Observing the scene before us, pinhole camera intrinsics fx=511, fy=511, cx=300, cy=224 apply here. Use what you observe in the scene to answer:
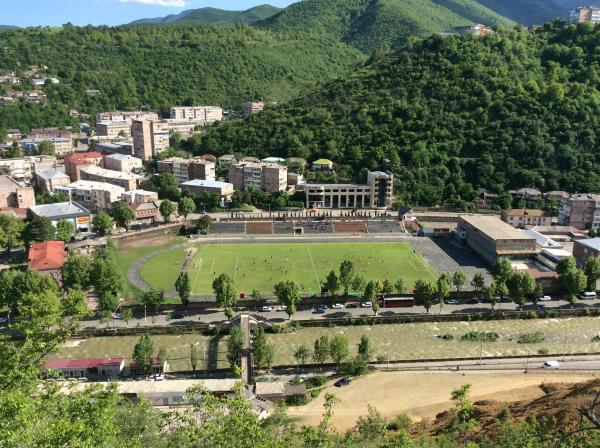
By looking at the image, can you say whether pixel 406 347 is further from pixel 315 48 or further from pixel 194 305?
pixel 315 48

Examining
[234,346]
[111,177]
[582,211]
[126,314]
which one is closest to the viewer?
[234,346]

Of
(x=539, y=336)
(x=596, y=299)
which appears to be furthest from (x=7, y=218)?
(x=596, y=299)

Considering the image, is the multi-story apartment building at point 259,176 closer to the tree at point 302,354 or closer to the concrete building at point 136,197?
the concrete building at point 136,197

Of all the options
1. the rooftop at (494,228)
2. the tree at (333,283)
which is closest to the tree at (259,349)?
the tree at (333,283)

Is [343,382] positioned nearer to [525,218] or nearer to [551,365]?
[551,365]

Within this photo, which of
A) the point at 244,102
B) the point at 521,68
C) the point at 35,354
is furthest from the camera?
the point at 244,102

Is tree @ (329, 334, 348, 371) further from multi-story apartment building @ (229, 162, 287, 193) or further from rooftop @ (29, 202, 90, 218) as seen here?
multi-story apartment building @ (229, 162, 287, 193)

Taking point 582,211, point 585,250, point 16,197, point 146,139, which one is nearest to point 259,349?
point 585,250
